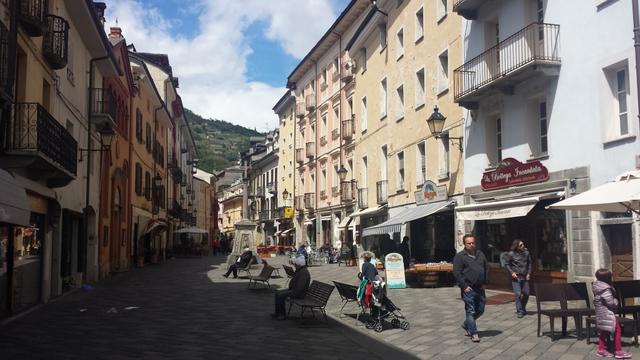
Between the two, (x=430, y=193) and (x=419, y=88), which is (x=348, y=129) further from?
(x=430, y=193)

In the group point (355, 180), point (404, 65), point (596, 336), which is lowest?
point (596, 336)

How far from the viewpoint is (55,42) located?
15.9 m

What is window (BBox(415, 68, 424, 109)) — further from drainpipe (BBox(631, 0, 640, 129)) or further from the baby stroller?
the baby stroller

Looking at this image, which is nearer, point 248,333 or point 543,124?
point 248,333

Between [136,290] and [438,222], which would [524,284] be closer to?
[438,222]

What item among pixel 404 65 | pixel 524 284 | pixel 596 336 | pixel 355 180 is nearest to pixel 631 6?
pixel 524 284

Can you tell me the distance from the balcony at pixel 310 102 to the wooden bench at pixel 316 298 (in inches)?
1222

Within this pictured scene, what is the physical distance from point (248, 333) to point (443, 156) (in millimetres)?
12731

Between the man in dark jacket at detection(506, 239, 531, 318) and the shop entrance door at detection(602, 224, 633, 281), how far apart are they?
6.61ft

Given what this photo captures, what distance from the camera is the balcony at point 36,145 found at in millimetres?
12766

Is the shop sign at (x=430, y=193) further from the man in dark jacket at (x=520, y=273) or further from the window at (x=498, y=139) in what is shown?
the man in dark jacket at (x=520, y=273)

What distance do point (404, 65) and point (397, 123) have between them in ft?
8.03

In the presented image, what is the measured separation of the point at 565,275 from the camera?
15477 mm

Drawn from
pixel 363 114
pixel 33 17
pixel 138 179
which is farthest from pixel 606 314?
pixel 138 179
